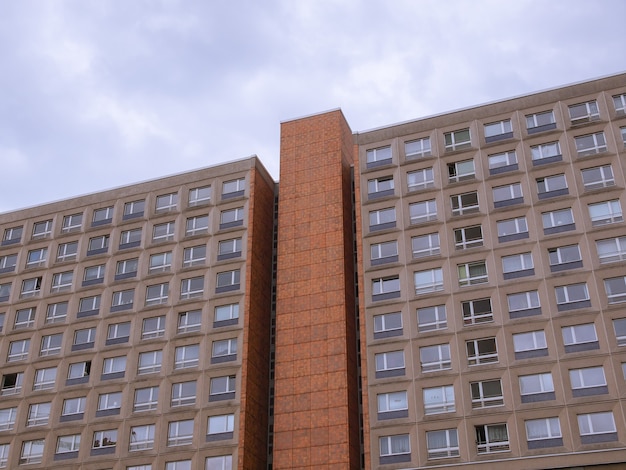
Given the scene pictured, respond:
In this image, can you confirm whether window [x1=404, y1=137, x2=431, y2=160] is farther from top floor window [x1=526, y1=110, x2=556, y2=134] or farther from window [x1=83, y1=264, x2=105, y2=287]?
window [x1=83, y1=264, x2=105, y2=287]

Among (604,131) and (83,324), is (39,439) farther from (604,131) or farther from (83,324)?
(604,131)

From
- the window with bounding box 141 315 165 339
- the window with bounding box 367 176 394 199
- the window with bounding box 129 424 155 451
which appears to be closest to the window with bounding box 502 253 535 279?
the window with bounding box 367 176 394 199

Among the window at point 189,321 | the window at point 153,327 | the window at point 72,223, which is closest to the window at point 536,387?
the window at point 189,321

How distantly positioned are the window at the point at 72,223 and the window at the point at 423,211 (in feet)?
94.8

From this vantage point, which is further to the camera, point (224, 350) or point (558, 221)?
Result: point (224, 350)

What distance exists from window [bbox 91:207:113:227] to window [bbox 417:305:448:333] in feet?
94.1

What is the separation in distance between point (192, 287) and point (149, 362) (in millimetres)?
6445

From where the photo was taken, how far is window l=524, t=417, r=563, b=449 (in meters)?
48.2

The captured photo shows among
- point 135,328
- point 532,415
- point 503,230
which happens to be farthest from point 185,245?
point 532,415

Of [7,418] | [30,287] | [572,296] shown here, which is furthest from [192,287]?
[572,296]

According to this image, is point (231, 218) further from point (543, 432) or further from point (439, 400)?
point (543, 432)

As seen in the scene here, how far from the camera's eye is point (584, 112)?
Answer: 57.9 metres

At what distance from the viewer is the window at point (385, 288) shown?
5666cm

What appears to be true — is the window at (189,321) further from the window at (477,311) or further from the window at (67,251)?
the window at (477,311)
